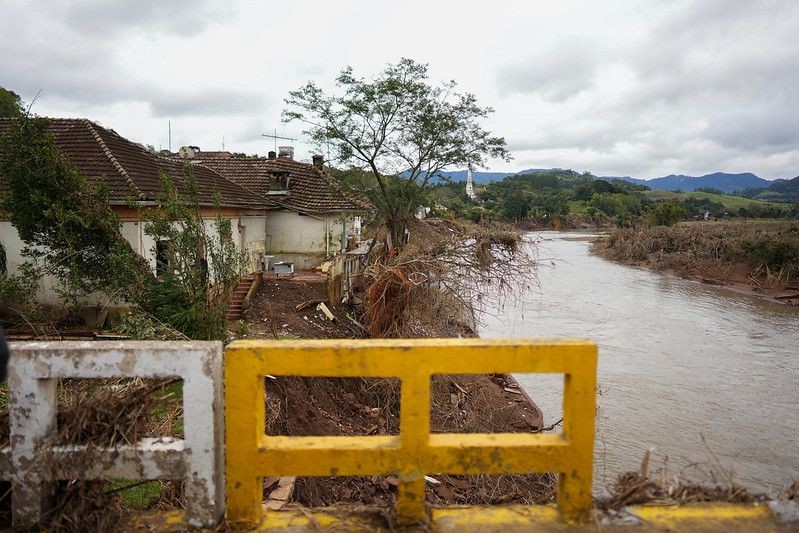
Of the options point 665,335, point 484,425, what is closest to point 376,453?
point 484,425

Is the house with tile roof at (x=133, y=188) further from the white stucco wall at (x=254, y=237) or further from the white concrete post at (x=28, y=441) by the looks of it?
the white concrete post at (x=28, y=441)

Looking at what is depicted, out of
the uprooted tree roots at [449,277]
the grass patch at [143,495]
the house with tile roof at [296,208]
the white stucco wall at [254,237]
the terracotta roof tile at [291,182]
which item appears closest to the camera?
the grass patch at [143,495]

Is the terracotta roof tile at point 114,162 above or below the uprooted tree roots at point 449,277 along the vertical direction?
above

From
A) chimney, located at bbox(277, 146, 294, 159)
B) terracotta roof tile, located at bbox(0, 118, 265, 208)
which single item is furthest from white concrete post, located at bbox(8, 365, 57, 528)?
chimney, located at bbox(277, 146, 294, 159)

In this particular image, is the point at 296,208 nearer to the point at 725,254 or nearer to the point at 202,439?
the point at 202,439

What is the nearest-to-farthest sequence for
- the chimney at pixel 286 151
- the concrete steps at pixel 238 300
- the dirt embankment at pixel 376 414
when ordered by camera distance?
the dirt embankment at pixel 376 414 < the concrete steps at pixel 238 300 < the chimney at pixel 286 151

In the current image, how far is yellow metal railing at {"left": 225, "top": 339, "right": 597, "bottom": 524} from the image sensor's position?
111 inches

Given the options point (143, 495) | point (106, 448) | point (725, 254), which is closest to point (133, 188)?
point (143, 495)

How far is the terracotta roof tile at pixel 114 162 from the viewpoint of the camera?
13789 millimetres

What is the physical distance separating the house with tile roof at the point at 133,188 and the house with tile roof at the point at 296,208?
0.81 m

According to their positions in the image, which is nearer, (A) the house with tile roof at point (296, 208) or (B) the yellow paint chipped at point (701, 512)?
(B) the yellow paint chipped at point (701, 512)

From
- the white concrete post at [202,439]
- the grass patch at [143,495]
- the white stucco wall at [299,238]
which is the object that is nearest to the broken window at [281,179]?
the white stucco wall at [299,238]

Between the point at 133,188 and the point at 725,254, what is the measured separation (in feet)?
118

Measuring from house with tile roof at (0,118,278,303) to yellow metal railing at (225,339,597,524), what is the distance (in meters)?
9.32
